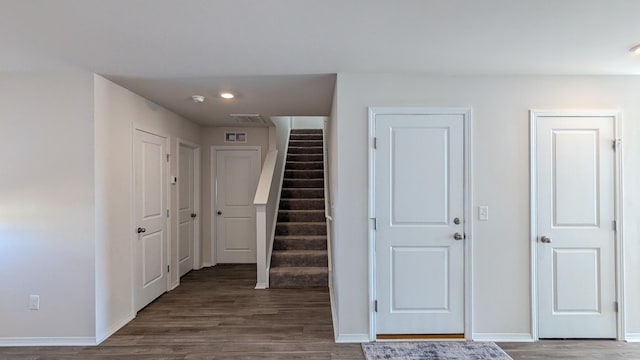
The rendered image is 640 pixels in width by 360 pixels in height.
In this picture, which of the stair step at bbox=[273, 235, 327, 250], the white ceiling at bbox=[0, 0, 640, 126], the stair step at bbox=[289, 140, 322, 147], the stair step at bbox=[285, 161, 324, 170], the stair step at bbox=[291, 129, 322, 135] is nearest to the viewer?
the white ceiling at bbox=[0, 0, 640, 126]

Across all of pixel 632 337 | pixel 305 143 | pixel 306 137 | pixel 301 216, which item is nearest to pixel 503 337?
pixel 632 337

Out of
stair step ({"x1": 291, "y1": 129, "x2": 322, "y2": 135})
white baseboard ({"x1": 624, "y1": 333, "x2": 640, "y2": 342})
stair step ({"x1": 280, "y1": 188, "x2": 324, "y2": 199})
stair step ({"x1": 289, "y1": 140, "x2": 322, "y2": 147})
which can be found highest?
stair step ({"x1": 291, "y1": 129, "x2": 322, "y2": 135})

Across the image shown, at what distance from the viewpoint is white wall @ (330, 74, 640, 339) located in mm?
2848

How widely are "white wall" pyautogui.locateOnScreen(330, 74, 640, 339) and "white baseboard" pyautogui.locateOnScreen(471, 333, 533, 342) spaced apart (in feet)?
0.08

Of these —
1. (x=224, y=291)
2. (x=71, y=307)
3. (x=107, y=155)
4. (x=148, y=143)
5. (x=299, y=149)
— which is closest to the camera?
(x=71, y=307)

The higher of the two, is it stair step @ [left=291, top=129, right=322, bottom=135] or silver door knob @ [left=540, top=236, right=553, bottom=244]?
stair step @ [left=291, top=129, right=322, bottom=135]

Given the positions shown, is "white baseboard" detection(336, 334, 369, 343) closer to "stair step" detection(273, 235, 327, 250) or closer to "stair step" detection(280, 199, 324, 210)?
"stair step" detection(273, 235, 327, 250)

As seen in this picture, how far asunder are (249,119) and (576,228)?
3995 mm

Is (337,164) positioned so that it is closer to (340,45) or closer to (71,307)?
(340,45)

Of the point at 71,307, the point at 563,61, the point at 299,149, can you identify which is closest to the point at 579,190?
→ the point at 563,61

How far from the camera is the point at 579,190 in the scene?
9.38 feet

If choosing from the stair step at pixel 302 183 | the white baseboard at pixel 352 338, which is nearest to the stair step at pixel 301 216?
the stair step at pixel 302 183

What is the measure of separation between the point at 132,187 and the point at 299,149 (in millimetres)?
3925

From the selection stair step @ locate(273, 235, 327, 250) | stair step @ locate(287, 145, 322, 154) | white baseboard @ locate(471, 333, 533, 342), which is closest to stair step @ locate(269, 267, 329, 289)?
stair step @ locate(273, 235, 327, 250)
